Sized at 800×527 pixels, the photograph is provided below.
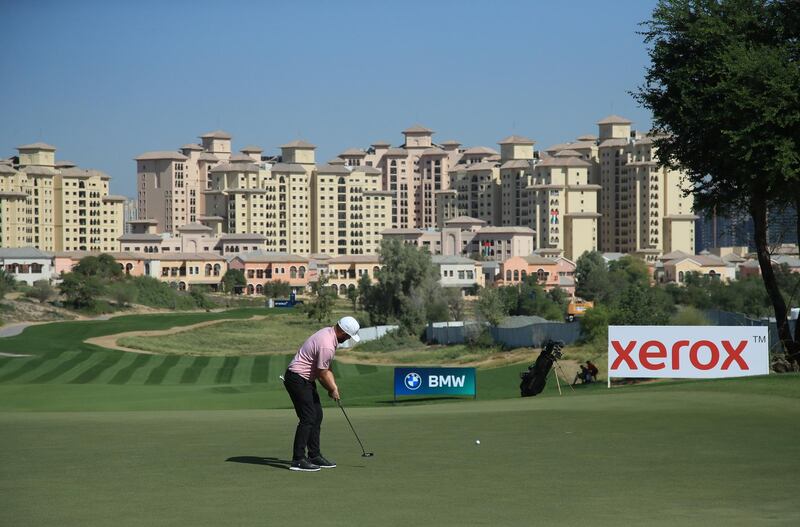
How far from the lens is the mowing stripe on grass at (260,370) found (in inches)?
2390

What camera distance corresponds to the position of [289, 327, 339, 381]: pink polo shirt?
12469 mm

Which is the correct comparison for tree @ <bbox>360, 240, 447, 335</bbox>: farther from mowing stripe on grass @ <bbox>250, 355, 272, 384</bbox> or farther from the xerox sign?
the xerox sign

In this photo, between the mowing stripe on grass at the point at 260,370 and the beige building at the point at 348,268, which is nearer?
the mowing stripe on grass at the point at 260,370

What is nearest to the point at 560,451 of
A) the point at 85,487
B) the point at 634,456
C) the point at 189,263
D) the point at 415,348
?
the point at 634,456

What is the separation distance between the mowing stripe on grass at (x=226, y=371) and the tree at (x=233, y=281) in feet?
313

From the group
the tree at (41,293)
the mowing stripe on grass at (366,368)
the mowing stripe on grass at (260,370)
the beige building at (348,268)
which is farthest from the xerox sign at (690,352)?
the beige building at (348,268)

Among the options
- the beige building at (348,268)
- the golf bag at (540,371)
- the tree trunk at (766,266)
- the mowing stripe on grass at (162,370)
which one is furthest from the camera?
the beige building at (348,268)

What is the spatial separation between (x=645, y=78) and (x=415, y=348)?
51421mm

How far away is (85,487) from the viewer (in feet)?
37.3

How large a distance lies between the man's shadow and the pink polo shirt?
3.28 feet

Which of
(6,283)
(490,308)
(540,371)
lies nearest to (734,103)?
(540,371)

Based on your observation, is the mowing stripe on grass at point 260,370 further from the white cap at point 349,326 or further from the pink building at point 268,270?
the pink building at point 268,270

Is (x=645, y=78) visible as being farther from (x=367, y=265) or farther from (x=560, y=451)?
(x=367, y=265)

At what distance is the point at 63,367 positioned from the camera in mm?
64938
